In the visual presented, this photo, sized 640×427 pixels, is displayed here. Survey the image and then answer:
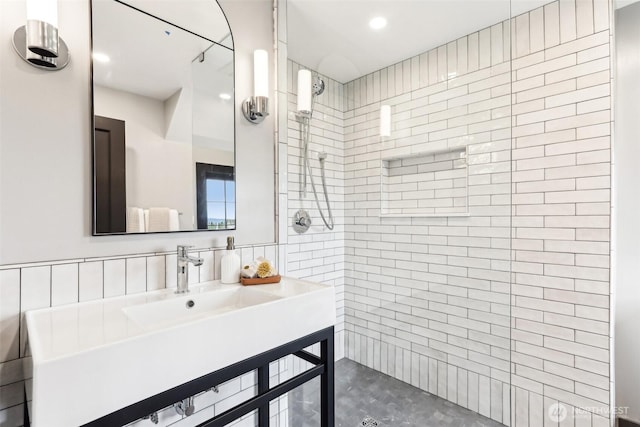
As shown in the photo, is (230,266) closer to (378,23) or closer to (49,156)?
(49,156)

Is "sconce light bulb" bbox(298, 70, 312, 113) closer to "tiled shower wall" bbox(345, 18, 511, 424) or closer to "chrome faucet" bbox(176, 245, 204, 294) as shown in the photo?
"tiled shower wall" bbox(345, 18, 511, 424)

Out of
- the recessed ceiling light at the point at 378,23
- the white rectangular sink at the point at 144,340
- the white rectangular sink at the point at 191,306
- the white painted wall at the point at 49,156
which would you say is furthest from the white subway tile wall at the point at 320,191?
the white painted wall at the point at 49,156

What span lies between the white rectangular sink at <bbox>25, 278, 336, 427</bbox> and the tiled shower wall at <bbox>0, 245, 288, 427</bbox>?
0.04 metres

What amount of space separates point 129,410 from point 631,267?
230cm

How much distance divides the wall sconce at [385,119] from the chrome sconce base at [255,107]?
937 millimetres

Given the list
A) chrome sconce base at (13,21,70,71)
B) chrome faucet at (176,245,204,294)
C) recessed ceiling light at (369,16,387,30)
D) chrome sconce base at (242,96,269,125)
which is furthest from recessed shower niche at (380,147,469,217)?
chrome sconce base at (13,21,70,71)

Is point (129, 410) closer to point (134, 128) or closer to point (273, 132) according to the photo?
point (134, 128)

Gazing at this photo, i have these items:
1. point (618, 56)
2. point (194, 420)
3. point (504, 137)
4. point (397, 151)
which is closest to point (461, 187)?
point (504, 137)

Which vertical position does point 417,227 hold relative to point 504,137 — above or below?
below

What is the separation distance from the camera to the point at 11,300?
3.15 feet

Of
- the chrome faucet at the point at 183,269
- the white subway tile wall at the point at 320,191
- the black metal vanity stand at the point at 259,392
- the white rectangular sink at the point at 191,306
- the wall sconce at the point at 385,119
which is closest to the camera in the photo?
the black metal vanity stand at the point at 259,392

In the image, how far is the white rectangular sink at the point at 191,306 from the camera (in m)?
1.11

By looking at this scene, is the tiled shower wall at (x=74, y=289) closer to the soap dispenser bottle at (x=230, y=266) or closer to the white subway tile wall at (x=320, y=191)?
the soap dispenser bottle at (x=230, y=266)

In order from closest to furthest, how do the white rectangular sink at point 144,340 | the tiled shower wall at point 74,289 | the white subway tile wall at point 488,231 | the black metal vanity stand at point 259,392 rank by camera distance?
1. the white rectangular sink at point 144,340
2. the black metal vanity stand at point 259,392
3. the tiled shower wall at point 74,289
4. the white subway tile wall at point 488,231
